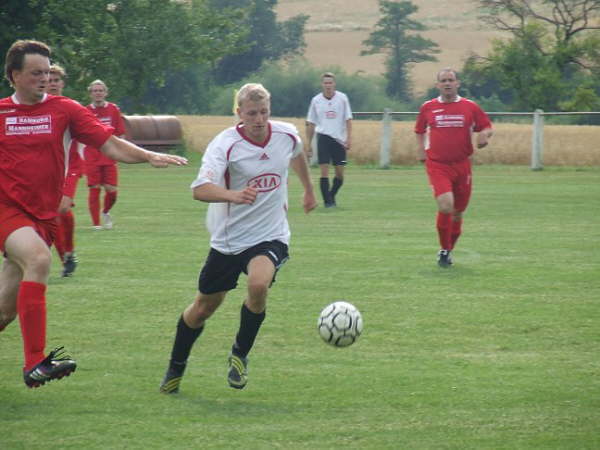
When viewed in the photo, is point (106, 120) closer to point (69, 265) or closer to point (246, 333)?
point (69, 265)

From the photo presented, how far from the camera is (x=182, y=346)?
6801 millimetres

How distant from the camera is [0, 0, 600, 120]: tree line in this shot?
34.1 m

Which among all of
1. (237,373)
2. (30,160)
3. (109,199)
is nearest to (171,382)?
(237,373)

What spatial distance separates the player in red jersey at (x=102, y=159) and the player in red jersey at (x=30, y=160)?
8.26 m

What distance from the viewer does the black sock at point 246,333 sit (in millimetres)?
6742

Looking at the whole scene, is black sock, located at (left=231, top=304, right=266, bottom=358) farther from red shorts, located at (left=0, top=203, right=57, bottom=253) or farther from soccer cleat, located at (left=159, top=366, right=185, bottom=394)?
red shorts, located at (left=0, top=203, right=57, bottom=253)

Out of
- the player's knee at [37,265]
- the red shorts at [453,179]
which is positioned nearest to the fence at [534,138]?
the red shorts at [453,179]

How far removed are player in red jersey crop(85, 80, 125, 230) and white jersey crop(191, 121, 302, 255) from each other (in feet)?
27.5

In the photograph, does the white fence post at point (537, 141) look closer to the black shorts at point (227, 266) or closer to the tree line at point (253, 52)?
the tree line at point (253, 52)

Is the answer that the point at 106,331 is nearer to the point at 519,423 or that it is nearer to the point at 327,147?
the point at 519,423

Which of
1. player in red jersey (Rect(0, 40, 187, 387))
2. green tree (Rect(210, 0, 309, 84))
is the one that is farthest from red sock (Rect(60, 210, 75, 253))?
green tree (Rect(210, 0, 309, 84))

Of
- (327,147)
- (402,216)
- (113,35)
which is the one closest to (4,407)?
(402,216)

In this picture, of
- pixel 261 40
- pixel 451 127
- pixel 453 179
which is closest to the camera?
pixel 453 179

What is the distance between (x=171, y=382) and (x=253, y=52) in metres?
87.8
